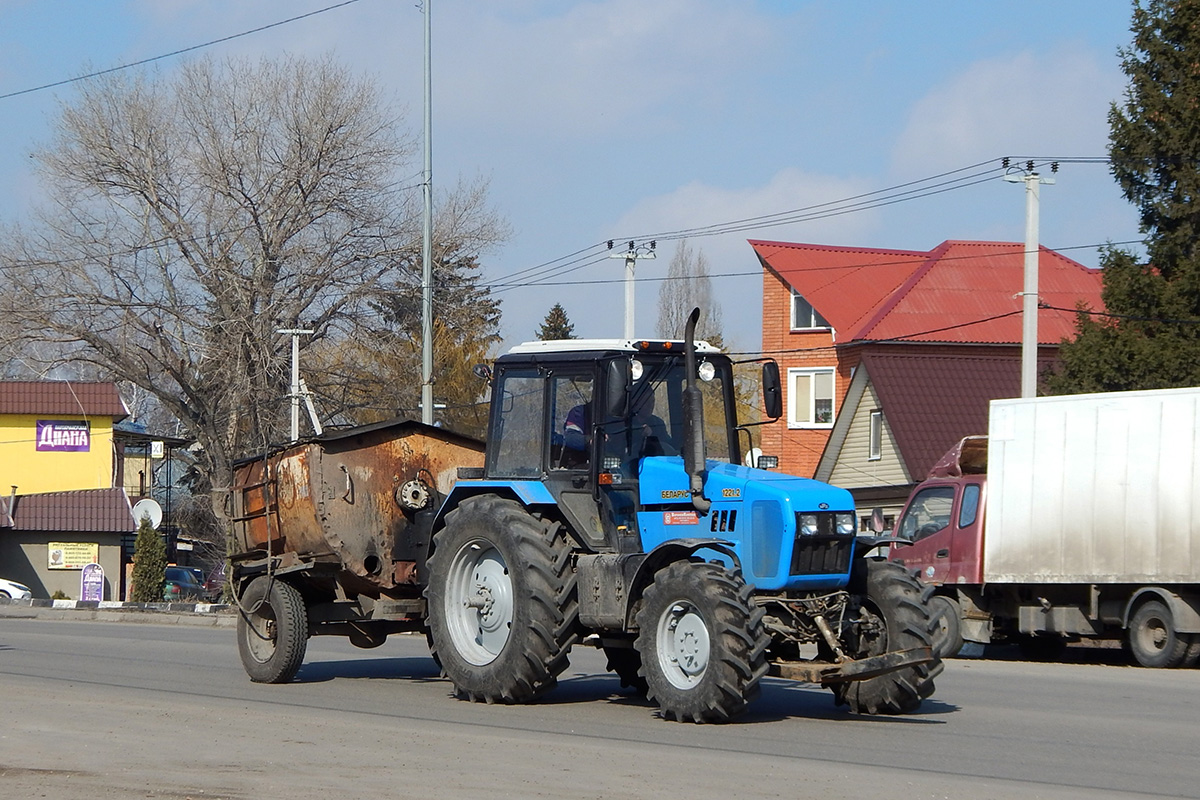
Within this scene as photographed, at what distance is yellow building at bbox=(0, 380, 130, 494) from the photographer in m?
→ 52.1

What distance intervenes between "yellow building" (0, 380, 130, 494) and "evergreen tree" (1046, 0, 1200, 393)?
→ 34.5 metres

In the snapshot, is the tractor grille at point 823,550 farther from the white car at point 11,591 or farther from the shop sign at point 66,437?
the shop sign at point 66,437

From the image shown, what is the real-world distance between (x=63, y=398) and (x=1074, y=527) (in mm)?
41166

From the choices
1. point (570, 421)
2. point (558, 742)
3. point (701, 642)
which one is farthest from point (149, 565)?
point (558, 742)

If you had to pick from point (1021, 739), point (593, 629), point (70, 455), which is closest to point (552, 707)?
point (593, 629)

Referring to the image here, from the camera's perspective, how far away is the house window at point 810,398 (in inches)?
1804

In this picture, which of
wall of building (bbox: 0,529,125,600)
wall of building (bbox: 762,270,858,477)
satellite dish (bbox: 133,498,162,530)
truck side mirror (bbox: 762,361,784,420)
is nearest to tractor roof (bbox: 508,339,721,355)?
truck side mirror (bbox: 762,361,784,420)

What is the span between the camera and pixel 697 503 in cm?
1142

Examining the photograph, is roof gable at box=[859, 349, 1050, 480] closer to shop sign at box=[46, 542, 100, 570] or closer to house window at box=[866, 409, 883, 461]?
house window at box=[866, 409, 883, 461]

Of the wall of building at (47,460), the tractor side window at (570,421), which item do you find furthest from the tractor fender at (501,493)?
the wall of building at (47,460)

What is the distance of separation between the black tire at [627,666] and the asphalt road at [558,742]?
0.16 m

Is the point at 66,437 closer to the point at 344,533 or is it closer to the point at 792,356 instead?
the point at 792,356

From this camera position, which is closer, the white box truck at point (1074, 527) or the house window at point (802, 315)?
the white box truck at point (1074, 527)

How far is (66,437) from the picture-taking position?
52.6m
